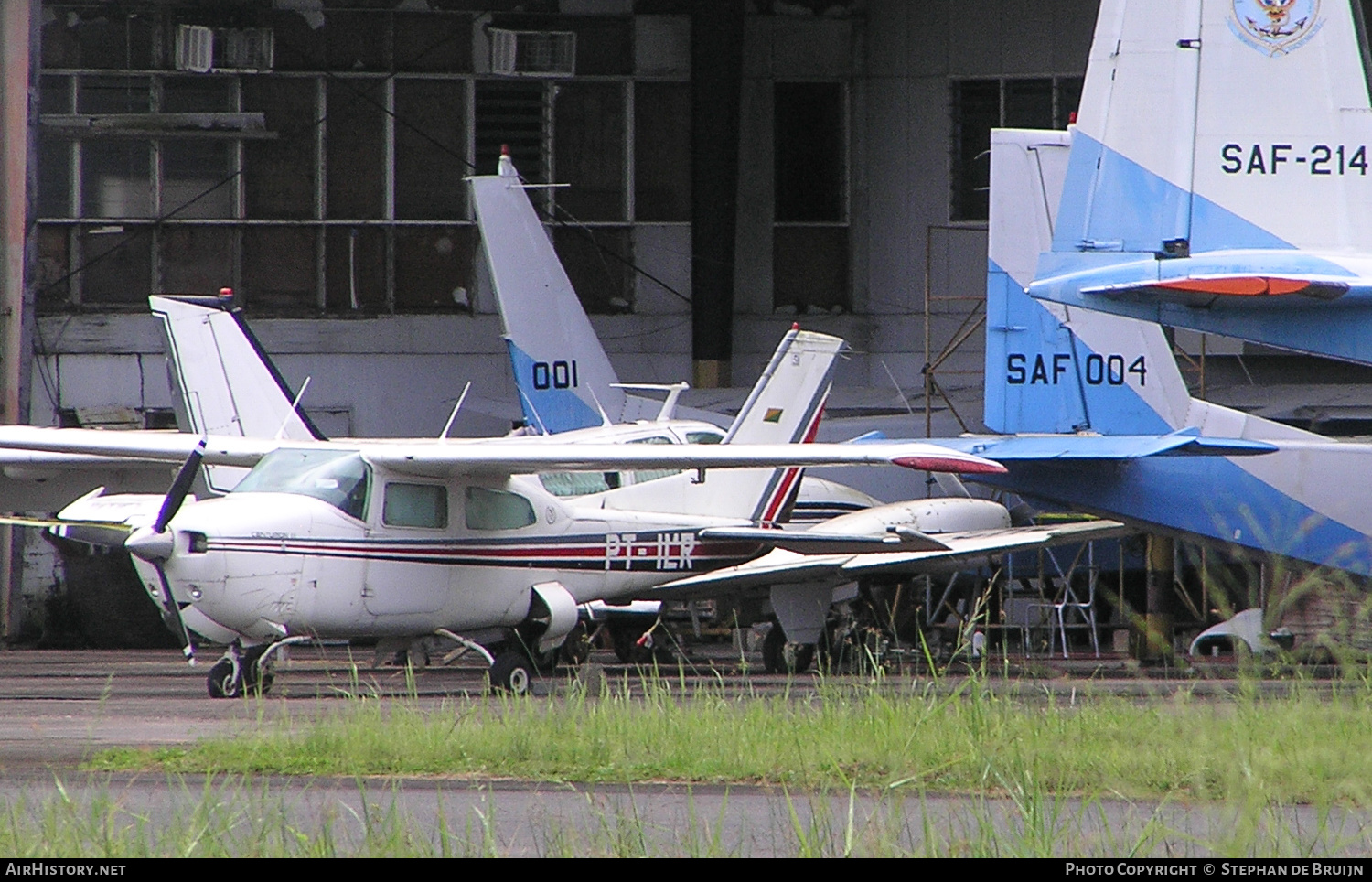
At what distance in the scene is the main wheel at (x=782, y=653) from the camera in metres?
16.8

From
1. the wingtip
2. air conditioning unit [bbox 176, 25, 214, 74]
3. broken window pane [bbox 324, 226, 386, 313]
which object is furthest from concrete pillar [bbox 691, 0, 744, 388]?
the wingtip

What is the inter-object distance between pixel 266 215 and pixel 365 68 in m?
2.68

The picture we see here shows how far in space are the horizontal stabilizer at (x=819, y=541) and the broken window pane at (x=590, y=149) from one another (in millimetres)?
11579

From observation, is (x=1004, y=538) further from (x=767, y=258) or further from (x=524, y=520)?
(x=767, y=258)

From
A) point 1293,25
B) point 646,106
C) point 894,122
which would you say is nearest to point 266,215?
point 646,106

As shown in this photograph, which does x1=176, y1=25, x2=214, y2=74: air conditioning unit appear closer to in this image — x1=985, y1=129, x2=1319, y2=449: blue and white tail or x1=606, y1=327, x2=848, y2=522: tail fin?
x1=606, y1=327, x2=848, y2=522: tail fin

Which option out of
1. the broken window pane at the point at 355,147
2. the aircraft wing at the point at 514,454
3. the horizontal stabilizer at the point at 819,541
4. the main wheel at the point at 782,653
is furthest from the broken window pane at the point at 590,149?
the aircraft wing at the point at 514,454

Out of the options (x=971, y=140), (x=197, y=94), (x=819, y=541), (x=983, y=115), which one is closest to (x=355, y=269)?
(x=197, y=94)

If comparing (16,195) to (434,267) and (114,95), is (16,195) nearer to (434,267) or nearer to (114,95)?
(114,95)

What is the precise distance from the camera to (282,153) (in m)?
25.2

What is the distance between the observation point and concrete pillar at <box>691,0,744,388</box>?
988 inches

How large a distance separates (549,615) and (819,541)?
2967 millimetres

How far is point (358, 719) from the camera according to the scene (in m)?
8.42

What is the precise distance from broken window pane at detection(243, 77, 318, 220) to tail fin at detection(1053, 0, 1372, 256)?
15.1 m
